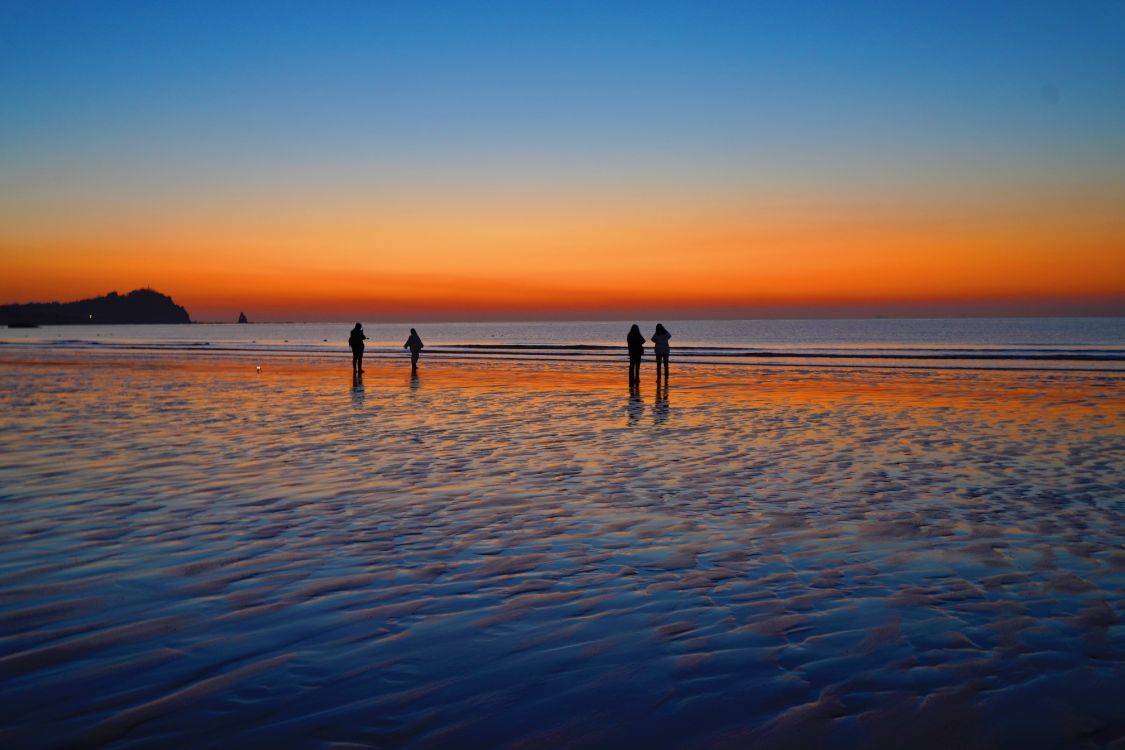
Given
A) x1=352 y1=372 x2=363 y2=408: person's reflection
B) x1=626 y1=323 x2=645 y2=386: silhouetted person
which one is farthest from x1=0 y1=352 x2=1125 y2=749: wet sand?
x1=626 y1=323 x2=645 y2=386: silhouetted person

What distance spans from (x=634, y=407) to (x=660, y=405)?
938mm

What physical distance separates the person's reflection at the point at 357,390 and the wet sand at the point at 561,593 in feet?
26.6

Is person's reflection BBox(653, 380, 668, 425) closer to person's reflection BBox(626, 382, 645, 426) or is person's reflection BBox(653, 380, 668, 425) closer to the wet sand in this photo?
person's reflection BBox(626, 382, 645, 426)

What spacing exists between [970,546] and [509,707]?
5.31m

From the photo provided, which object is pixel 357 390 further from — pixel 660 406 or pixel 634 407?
pixel 660 406

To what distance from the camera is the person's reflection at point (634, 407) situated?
62.4ft

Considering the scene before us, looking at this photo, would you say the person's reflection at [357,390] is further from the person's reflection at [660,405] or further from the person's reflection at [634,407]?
the person's reflection at [660,405]

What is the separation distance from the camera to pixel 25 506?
9.20 m

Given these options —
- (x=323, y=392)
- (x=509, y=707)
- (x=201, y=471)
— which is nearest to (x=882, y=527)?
(x=509, y=707)

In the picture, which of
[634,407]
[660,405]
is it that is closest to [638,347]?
[660,405]

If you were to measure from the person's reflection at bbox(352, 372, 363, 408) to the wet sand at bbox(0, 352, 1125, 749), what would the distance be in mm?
8114

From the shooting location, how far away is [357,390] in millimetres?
27625

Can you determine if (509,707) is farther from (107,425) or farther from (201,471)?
(107,425)

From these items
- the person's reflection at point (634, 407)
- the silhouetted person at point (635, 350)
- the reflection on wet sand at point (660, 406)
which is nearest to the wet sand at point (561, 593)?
the reflection on wet sand at point (660, 406)
